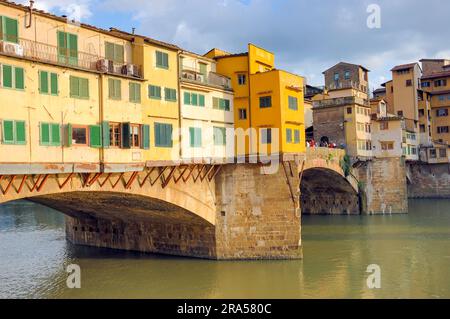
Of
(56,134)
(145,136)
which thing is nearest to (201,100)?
(145,136)

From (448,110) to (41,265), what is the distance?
7050cm

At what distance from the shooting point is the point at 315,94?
2675 inches

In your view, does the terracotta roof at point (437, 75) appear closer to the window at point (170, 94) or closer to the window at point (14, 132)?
the window at point (170, 94)

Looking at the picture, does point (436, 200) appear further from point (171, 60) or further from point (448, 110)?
point (171, 60)

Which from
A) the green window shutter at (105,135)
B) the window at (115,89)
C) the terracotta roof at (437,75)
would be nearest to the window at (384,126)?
the terracotta roof at (437,75)

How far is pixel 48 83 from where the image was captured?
2152cm

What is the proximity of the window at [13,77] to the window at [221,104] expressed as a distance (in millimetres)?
14283

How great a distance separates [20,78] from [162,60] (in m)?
9.42

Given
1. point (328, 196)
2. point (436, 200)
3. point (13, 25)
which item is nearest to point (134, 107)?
point (13, 25)

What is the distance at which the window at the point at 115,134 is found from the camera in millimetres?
24391

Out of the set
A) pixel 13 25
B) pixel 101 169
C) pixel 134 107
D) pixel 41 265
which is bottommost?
pixel 41 265

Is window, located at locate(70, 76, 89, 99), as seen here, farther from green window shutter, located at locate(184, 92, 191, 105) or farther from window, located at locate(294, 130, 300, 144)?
window, located at locate(294, 130, 300, 144)

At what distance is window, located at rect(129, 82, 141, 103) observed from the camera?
2556 centimetres

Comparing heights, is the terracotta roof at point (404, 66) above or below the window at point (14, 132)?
above
